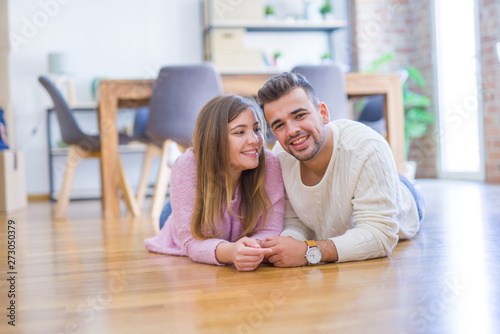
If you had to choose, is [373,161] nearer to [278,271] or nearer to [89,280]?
[278,271]

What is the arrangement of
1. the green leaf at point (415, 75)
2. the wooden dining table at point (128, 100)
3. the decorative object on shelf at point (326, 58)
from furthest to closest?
the decorative object on shelf at point (326, 58) → the green leaf at point (415, 75) → the wooden dining table at point (128, 100)

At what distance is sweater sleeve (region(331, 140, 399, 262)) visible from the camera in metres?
1.43

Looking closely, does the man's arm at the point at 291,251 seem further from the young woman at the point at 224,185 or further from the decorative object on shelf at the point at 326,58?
the decorative object on shelf at the point at 326,58

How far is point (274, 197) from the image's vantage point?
1.63 metres

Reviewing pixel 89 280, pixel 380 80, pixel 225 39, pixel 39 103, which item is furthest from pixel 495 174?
pixel 39 103

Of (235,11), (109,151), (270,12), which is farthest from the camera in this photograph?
(270,12)

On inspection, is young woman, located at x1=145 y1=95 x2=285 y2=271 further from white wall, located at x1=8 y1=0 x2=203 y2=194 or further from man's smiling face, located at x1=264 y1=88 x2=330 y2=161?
white wall, located at x1=8 y1=0 x2=203 y2=194

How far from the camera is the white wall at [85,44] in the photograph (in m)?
5.25

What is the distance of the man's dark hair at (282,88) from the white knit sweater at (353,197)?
16cm

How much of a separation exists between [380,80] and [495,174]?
180 centimetres

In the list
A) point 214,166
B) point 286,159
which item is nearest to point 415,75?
point 286,159

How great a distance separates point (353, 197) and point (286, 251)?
257 millimetres

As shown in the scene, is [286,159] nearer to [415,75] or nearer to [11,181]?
[11,181]

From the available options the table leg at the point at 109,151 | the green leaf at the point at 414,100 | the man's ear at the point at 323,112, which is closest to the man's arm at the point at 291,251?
the man's ear at the point at 323,112
